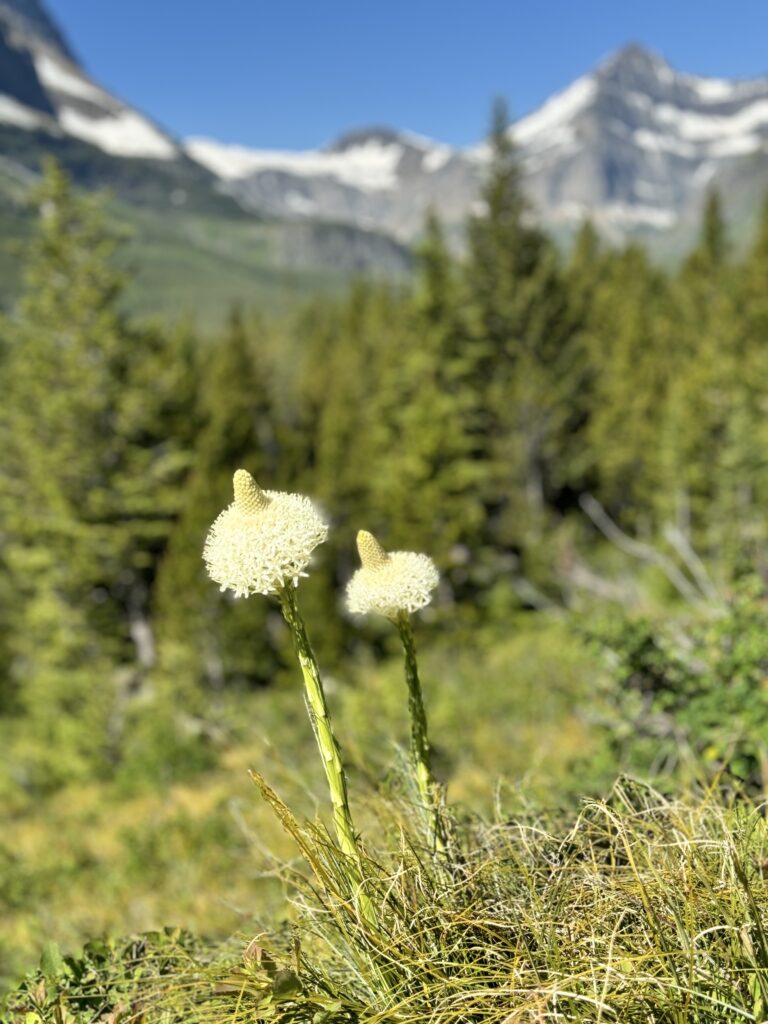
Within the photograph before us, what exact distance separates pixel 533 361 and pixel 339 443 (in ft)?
28.9

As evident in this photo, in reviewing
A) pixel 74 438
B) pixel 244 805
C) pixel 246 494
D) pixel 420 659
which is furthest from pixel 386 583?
pixel 74 438

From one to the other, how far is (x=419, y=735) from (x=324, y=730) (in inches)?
16.5

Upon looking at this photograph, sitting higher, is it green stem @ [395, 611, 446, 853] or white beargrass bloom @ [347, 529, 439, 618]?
white beargrass bloom @ [347, 529, 439, 618]

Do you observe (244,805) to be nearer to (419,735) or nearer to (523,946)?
(419,735)

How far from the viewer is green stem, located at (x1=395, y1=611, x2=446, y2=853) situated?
219 cm

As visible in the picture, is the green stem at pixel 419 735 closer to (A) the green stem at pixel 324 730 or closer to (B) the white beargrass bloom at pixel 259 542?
(A) the green stem at pixel 324 730

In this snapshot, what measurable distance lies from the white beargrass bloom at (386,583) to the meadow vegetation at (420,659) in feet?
0.79

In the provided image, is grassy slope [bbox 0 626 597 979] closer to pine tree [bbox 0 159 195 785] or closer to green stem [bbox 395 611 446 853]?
green stem [bbox 395 611 446 853]

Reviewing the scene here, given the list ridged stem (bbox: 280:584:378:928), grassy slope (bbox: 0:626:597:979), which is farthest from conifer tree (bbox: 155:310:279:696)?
ridged stem (bbox: 280:584:378:928)

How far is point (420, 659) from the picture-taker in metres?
20.6

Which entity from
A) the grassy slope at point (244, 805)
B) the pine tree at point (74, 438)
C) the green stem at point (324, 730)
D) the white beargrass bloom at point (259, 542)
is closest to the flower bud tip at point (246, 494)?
the white beargrass bloom at point (259, 542)

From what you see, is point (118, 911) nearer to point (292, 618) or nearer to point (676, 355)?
point (292, 618)

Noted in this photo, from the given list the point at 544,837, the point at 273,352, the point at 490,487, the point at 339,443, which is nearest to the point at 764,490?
the point at 490,487

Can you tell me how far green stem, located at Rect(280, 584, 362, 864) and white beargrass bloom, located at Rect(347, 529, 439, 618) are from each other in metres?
0.40
